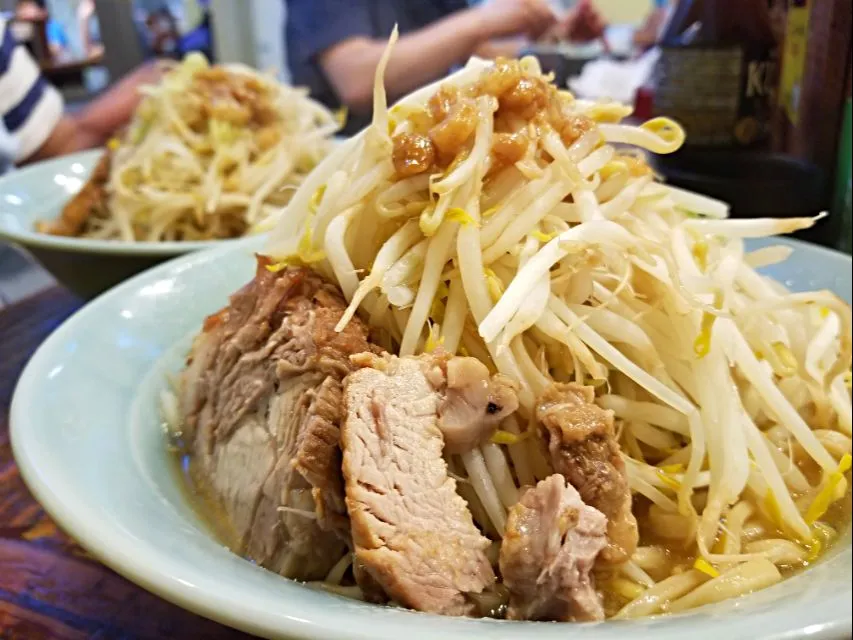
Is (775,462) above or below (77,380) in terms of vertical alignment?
below

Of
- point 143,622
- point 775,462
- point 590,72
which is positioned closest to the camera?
point 143,622

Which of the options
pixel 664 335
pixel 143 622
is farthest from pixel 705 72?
pixel 143 622

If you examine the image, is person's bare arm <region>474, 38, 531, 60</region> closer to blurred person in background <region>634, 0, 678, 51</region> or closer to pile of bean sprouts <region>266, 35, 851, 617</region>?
blurred person in background <region>634, 0, 678, 51</region>

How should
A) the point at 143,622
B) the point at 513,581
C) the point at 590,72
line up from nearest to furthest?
the point at 513,581 < the point at 143,622 < the point at 590,72

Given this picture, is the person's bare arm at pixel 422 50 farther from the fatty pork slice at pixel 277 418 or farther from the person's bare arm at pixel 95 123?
the fatty pork slice at pixel 277 418

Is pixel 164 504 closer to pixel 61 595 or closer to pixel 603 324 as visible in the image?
pixel 61 595

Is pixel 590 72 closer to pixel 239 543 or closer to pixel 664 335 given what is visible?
pixel 664 335

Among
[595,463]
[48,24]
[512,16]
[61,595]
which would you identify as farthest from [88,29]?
[595,463]
